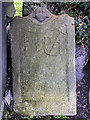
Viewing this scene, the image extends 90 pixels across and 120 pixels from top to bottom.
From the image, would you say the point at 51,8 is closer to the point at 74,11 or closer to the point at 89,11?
the point at 74,11

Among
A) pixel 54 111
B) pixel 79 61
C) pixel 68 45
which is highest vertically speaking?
pixel 68 45

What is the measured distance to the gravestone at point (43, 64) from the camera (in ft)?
6.45

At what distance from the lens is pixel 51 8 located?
2.48 m

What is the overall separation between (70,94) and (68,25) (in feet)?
3.31

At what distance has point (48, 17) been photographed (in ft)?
6.43

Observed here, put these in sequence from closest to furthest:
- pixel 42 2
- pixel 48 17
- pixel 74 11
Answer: pixel 48 17
pixel 42 2
pixel 74 11

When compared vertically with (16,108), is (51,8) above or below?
above

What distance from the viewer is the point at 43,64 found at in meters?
2.01

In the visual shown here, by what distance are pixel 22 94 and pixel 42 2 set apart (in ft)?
5.00

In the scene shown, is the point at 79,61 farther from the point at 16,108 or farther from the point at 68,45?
the point at 16,108

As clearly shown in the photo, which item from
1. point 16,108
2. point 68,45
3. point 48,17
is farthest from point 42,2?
point 16,108

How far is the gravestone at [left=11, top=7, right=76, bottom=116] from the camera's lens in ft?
6.45

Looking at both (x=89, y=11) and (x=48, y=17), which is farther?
(x=89, y=11)

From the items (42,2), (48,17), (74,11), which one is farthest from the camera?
(74,11)
